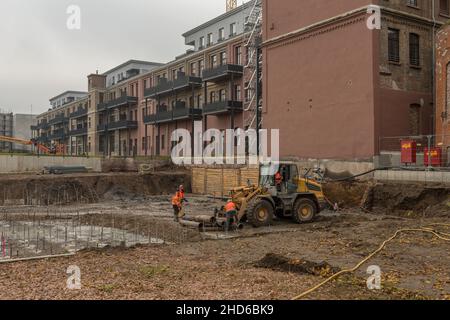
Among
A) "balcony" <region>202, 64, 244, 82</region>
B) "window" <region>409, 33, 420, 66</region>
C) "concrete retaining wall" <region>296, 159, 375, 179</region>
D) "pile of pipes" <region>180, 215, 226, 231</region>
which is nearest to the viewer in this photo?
"pile of pipes" <region>180, 215, 226, 231</region>

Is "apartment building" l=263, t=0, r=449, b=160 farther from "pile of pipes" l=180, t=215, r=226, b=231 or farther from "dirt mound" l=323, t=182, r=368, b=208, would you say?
"pile of pipes" l=180, t=215, r=226, b=231

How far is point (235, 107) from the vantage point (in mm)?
43750

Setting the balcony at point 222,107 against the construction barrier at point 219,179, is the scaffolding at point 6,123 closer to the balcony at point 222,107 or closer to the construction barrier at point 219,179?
the balcony at point 222,107

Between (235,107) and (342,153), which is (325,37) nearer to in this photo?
(342,153)

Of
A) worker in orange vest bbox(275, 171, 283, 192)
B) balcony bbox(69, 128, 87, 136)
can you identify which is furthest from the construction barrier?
balcony bbox(69, 128, 87, 136)

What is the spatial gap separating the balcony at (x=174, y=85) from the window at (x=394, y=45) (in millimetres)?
26341

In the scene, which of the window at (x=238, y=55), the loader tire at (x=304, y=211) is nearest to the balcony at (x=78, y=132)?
the window at (x=238, y=55)

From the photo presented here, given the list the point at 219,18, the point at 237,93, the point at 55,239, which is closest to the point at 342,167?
the point at 55,239

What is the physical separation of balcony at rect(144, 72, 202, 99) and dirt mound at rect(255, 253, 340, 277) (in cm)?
4061

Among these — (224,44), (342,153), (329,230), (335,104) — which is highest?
(224,44)

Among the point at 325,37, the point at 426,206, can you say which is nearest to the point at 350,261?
the point at 426,206

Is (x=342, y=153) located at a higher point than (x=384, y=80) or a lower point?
lower

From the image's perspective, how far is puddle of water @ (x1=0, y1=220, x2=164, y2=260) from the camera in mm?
13578
